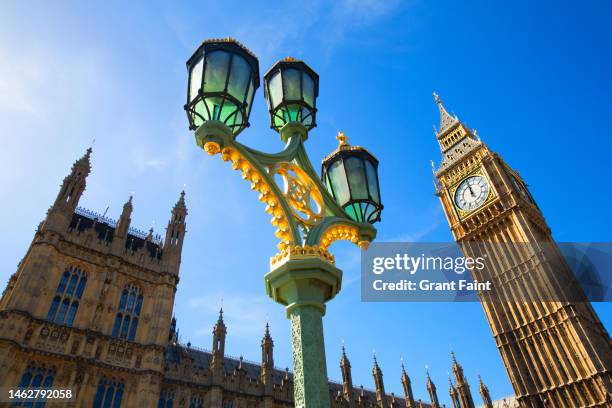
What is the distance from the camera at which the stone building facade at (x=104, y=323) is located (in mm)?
20609

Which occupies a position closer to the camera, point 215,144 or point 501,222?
point 215,144

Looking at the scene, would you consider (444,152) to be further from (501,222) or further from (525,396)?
(525,396)

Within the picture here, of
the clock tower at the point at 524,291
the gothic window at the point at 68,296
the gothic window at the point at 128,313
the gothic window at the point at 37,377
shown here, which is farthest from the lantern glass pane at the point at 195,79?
the clock tower at the point at 524,291

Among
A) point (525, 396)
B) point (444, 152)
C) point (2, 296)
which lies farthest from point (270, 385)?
point (444, 152)

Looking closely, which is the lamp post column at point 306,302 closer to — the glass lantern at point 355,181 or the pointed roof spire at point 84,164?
the glass lantern at point 355,181

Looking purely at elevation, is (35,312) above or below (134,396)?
above

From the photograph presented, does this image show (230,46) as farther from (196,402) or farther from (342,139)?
(196,402)

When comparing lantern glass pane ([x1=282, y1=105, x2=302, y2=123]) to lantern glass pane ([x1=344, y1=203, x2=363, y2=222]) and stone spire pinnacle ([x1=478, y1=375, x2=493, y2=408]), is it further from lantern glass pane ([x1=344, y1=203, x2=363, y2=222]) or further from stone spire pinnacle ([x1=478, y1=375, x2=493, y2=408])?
stone spire pinnacle ([x1=478, y1=375, x2=493, y2=408])

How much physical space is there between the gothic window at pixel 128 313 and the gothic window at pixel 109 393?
8.12 feet

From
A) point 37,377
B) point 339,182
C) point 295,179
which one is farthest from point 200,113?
point 37,377

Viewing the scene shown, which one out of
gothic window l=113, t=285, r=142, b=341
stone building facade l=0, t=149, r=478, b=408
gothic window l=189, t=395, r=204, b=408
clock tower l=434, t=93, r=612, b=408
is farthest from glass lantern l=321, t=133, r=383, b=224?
clock tower l=434, t=93, r=612, b=408

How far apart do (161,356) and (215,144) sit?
2304 centimetres

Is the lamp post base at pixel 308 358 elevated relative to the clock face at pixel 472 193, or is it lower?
lower

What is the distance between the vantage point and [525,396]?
35219 millimetres
